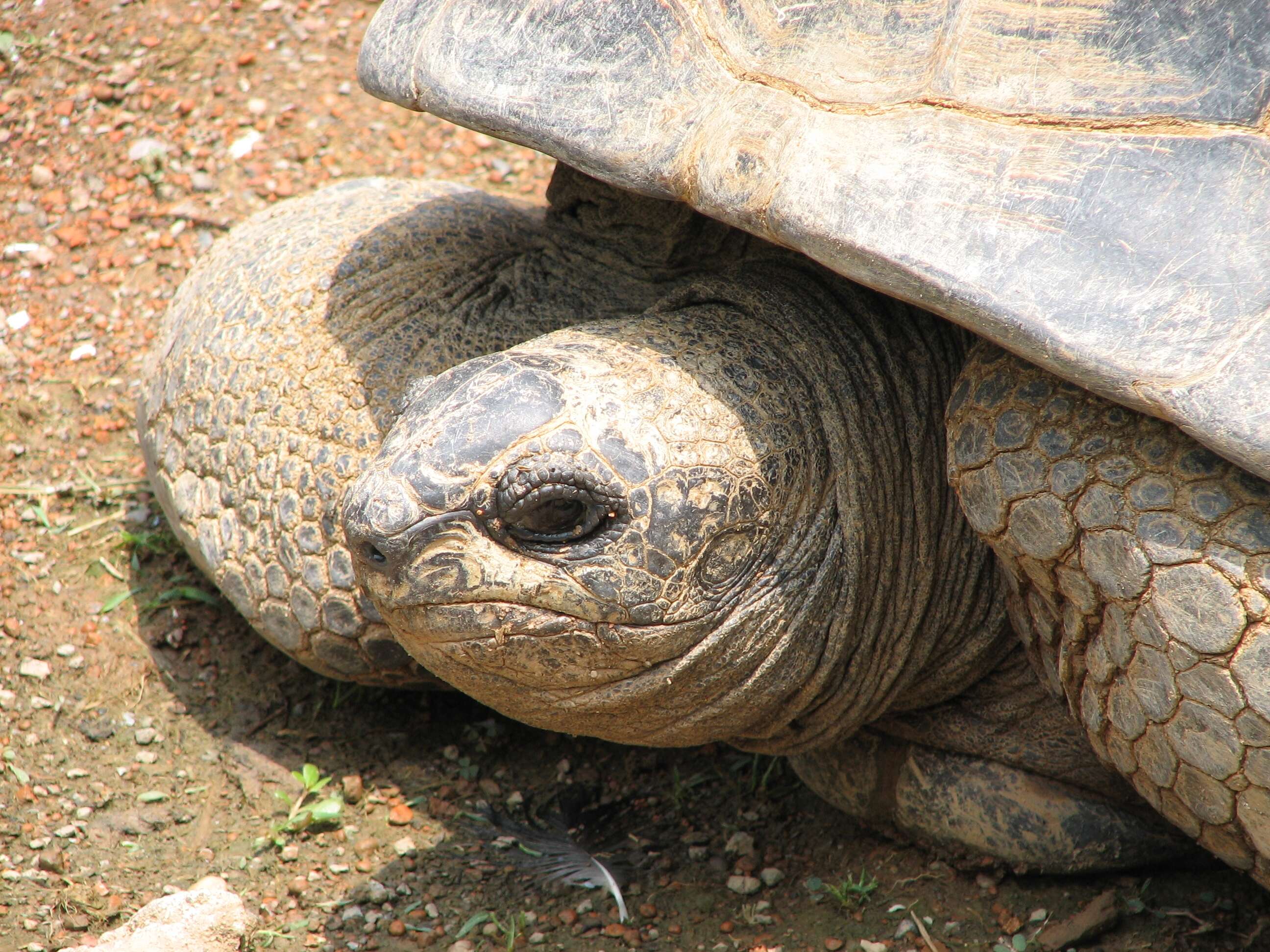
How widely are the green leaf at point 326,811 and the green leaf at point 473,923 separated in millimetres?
494

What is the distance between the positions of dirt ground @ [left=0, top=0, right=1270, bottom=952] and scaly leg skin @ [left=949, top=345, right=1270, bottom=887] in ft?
2.16

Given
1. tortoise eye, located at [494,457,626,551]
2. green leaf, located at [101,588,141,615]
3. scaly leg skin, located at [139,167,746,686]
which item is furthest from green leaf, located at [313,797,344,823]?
tortoise eye, located at [494,457,626,551]

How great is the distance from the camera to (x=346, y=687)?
3.63 m

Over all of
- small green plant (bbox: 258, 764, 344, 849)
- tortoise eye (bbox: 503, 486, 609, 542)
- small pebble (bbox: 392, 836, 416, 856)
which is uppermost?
tortoise eye (bbox: 503, 486, 609, 542)

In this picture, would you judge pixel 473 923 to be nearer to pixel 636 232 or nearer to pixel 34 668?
pixel 34 668

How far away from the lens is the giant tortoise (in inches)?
80.2

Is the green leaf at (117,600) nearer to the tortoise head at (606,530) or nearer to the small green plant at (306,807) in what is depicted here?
the small green plant at (306,807)

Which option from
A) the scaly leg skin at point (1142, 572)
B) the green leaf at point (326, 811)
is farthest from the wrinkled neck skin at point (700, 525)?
the green leaf at point (326, 811)

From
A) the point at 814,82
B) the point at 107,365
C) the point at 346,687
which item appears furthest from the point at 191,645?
the point at 814,82

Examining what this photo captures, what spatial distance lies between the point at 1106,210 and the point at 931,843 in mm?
1669

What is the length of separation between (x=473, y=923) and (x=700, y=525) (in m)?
1.22

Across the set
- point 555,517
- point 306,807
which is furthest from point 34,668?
point 555,517

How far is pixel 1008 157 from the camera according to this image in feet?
6.92

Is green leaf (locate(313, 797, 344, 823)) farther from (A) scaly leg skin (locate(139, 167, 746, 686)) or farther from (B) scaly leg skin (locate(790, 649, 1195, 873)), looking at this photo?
(B) scaly leg skin (locate(790, 649, 1195, 873))
